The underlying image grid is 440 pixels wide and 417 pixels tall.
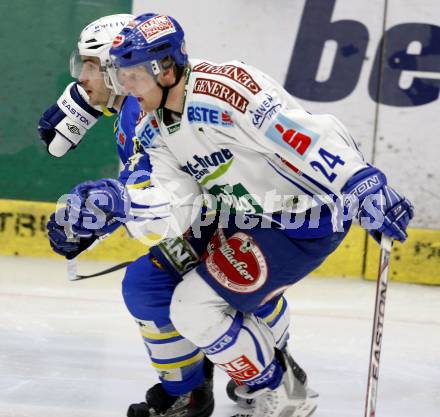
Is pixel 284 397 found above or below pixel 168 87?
below

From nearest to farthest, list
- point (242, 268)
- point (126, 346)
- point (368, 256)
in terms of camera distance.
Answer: point (242, 268) < point (126, 346) < point (368, 256)

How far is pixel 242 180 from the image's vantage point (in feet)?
8.56

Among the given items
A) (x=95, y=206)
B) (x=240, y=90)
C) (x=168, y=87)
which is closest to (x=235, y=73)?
(x=240, y=90)

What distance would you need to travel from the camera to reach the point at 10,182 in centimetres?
502

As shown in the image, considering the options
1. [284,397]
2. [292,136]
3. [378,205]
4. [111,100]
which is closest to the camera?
[378,205]

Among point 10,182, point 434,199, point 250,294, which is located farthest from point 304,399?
point 10,182

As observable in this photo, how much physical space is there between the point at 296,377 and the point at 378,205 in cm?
77

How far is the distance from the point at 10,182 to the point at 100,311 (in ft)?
4.30

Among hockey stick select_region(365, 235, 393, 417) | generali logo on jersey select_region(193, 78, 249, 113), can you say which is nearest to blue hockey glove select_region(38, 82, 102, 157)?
generali logo on jersey select_region(193, 78, 249, 113)

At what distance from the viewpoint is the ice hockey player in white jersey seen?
2455 millimetres

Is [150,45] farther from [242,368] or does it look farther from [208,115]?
[242,368]

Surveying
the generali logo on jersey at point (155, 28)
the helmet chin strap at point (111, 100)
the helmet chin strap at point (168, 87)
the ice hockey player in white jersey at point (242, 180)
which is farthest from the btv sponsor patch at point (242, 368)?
the helmet chin strap at point (111, 100)

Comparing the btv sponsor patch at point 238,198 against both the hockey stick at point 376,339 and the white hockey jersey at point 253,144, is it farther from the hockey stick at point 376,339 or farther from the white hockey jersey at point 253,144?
the hockey stick at point 376,339

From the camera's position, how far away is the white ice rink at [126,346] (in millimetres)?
2971
